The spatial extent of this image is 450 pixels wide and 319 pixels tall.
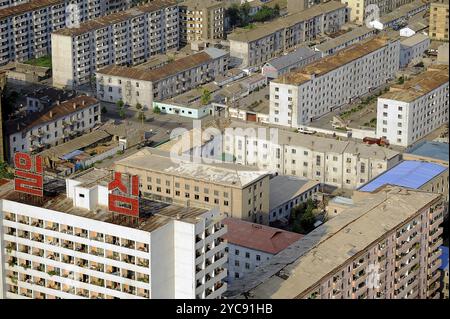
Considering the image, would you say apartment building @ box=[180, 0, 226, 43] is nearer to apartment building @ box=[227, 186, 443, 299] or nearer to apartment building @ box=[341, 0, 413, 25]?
apartment building @ box=[341, 0, 413, 25]

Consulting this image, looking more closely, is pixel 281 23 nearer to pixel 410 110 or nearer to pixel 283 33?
pixel 283 33

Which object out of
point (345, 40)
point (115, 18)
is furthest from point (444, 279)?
point (115, 18)

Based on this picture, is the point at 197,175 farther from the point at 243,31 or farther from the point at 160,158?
the point at 243,31

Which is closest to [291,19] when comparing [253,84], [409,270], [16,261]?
[253,84]

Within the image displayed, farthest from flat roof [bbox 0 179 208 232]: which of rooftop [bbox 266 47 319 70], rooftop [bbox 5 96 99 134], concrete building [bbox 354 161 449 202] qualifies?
rooftop [bbox 266 47 319 70]

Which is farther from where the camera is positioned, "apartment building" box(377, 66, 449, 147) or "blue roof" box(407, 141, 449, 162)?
"apartment building" box(377, 66, 449, 147)

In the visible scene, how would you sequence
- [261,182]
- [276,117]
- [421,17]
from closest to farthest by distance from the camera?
[261,182] → [276,117] → [421,17]

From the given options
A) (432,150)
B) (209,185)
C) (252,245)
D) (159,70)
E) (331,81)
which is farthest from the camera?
(159,70)
